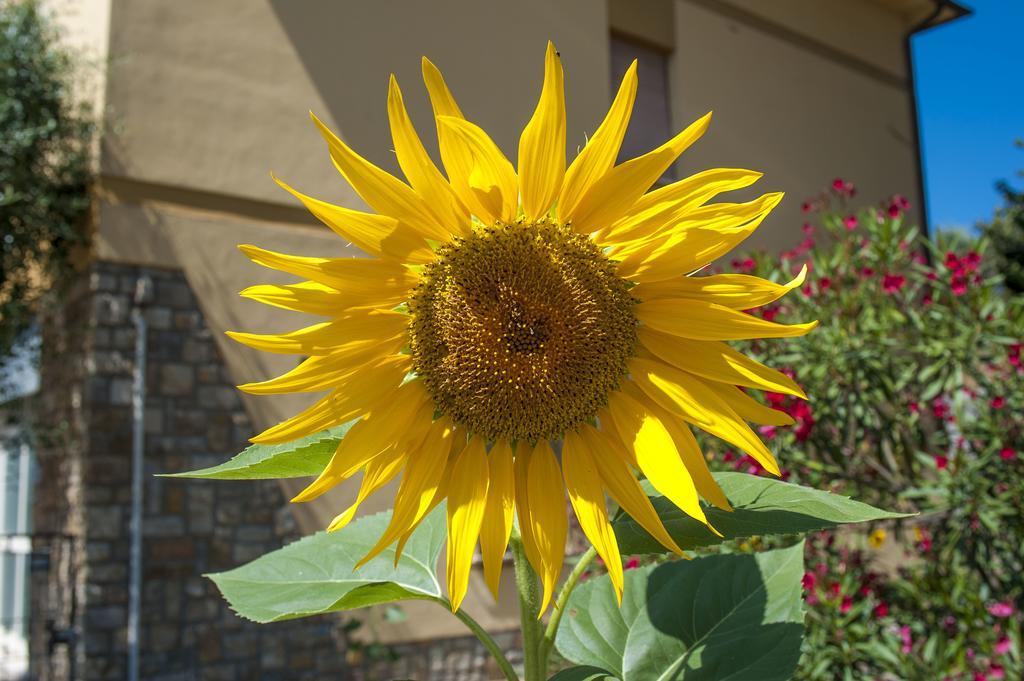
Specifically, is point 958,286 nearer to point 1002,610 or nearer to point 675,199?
point 1002,610

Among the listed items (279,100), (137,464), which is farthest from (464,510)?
(279,100)

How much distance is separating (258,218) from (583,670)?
6.84 metres

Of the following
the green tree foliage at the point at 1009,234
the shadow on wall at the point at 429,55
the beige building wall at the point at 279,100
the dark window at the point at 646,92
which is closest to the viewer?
the beige building wall at the point at 279,100

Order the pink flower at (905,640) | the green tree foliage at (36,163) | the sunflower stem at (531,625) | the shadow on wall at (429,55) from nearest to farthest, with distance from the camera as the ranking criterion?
the sunflower stem at (531,625), the pink flower at (905,640), the green tree foliage at (36,163), the shadow on wall at (429,55)

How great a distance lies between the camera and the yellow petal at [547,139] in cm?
85

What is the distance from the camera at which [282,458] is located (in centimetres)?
90

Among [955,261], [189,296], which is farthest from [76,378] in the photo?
[955,261]

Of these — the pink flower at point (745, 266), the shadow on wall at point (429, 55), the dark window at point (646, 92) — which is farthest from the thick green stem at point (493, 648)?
the dark window at point (646, 92)

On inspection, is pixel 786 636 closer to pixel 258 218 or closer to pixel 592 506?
pixel 592 506

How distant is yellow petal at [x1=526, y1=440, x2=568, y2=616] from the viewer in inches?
34.6

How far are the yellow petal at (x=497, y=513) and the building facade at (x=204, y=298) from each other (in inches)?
181

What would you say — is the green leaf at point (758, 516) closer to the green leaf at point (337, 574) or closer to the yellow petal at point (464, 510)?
the yellow petal at point (464, 510)

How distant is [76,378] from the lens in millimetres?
6746

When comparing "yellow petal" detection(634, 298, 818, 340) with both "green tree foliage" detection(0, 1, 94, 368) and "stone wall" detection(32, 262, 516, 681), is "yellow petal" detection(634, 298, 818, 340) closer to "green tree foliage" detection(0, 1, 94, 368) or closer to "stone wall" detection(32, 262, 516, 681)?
"stone wall" detection(32, 262, 516, 681)
